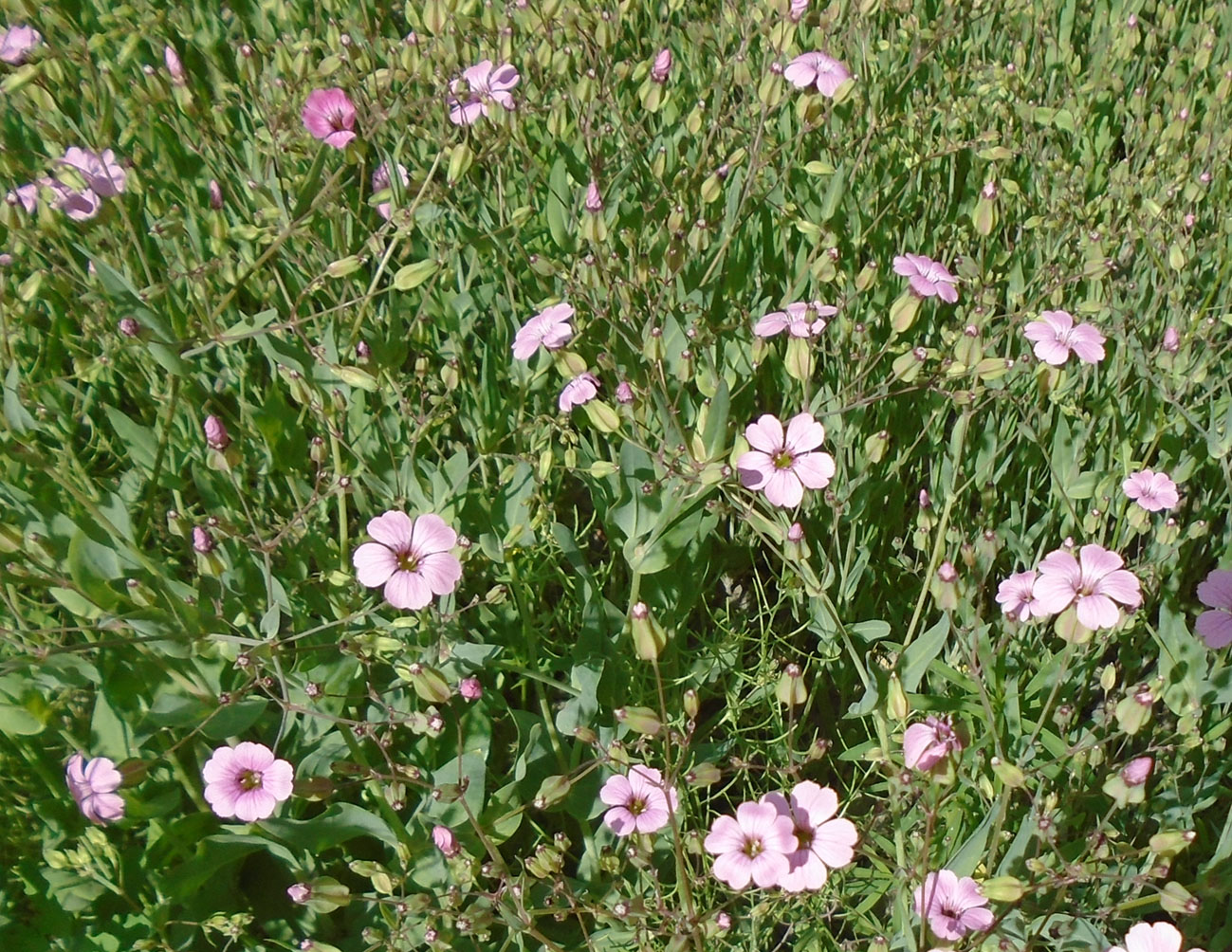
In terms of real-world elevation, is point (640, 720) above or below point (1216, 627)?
below

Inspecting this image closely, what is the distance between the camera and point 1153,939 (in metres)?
0.86

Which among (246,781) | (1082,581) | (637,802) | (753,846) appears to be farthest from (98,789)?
(1082,581)

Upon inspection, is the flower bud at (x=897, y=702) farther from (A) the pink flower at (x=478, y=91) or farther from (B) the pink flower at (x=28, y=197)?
(B) the pink flower at (x=28, y=197)

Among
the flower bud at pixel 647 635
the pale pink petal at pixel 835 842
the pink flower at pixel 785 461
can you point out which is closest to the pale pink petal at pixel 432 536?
the flower bud at pixel 647 635

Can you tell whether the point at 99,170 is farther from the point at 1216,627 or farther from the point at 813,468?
the point at 1216,627

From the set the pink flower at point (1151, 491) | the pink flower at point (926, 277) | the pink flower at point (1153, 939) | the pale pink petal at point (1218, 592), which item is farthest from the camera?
the pink flower at point (926, 277)

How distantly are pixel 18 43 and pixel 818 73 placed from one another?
1.16m

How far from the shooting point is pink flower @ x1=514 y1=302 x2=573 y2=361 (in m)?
1.18

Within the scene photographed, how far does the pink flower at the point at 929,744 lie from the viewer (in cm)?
88

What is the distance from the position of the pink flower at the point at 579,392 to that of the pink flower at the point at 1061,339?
0.55 meters

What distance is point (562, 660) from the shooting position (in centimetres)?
126

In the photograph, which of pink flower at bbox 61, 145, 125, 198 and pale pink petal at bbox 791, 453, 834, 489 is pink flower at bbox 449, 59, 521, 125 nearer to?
pink flower at bbox 61, 145, 125, 198

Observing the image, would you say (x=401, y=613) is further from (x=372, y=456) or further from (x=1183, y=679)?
(x=1183, y=679)

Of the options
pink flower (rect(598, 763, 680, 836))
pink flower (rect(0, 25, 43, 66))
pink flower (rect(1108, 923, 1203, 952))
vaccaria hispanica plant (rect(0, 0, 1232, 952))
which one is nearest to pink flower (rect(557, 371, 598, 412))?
vaccaria hispanica plant (rect(0, 0, 1232, 952))
